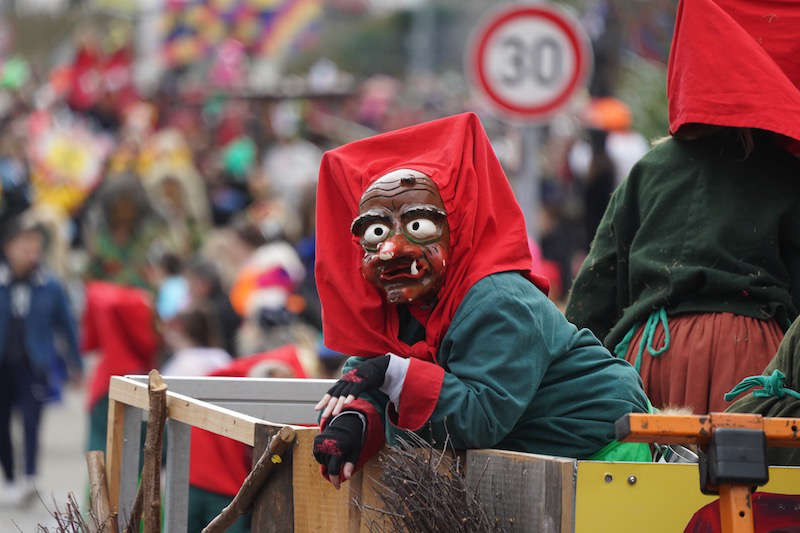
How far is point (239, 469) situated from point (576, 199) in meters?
11.3

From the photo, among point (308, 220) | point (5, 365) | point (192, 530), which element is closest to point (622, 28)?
point (308, 220)

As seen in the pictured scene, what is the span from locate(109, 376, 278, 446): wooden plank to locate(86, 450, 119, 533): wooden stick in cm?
26

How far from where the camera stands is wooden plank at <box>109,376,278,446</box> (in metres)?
3.70

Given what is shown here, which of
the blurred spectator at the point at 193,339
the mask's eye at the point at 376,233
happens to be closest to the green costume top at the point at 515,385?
the mask's eye at the point at 376,233

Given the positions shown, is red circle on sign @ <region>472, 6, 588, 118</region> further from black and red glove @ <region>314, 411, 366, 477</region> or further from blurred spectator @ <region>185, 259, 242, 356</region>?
black and red glove @ <region>314, 411, 366, 477</region>

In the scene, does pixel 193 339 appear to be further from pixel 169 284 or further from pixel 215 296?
pixel 169 284

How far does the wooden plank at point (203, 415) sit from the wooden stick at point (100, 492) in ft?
0.87

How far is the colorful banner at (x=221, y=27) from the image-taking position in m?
33.0

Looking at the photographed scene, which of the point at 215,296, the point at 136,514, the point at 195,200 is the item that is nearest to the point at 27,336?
the point at 215,296

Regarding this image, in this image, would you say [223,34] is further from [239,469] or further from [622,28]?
[239,469]

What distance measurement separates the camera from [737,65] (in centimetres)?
A: 430

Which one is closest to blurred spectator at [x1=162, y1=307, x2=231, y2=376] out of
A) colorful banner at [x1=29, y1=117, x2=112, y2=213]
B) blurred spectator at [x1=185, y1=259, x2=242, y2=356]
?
blurred spectator at [x1=185, y1=259, x2=242, y2=356]

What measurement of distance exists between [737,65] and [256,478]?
1.70m

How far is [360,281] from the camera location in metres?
3.82
